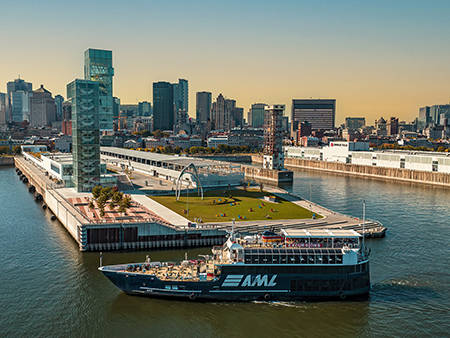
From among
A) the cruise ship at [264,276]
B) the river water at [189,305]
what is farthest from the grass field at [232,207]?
the cruise ship at [264,276]

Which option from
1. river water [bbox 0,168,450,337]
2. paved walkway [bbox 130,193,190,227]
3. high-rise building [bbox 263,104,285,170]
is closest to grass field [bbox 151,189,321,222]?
paved walkway [bbox 130,193,190,227]

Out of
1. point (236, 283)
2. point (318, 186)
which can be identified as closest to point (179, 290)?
point (236, 283)

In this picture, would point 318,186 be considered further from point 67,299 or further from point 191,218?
point 67,299

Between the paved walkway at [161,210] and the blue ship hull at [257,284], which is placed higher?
the paved walkway at [161,210]

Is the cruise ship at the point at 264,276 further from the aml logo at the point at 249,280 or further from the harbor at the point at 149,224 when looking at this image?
the harbor at the point at 149,224

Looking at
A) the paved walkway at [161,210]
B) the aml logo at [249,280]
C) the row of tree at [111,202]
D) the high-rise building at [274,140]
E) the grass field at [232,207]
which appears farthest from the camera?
the high-rise building at [274,140]
